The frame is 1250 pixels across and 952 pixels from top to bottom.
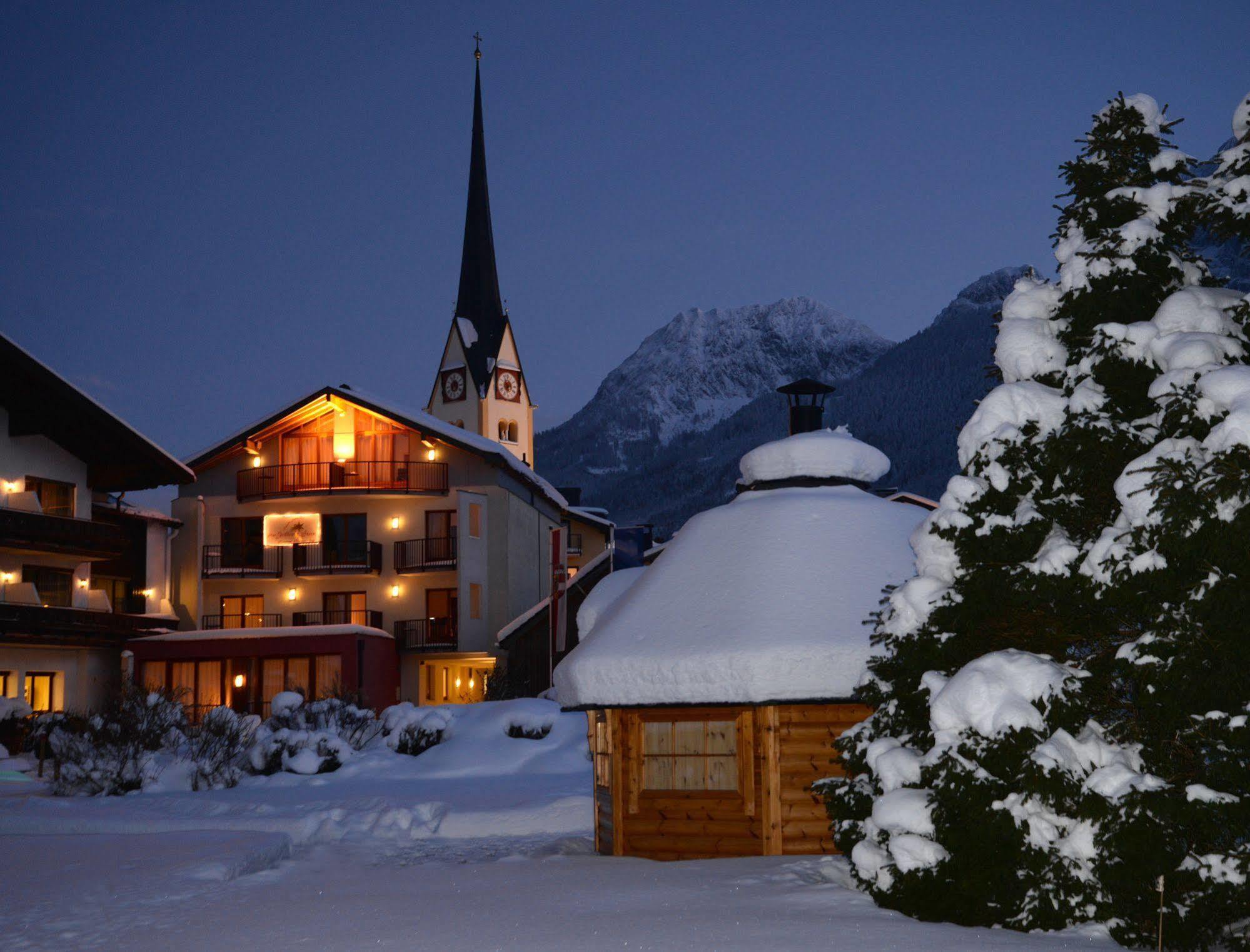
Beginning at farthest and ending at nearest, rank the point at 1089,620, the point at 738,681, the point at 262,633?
the point at 262,633, the point at 738,681, the point at 1089,620

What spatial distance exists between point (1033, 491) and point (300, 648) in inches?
1262

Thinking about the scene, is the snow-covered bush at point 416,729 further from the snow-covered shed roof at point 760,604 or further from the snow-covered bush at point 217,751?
the snow-covered shed roof at point 760,604

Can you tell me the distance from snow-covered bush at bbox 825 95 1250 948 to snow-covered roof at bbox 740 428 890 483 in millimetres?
6869

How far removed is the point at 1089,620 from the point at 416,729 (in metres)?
21.0

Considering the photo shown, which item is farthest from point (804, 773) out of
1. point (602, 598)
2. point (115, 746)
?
point (115, 746)

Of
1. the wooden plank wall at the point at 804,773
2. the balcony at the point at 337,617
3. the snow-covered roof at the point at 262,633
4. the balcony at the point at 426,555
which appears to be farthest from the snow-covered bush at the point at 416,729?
the wooden plank wall at the point at 804,773

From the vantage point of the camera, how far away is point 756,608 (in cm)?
1730

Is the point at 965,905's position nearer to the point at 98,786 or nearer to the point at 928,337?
the point at 98,786

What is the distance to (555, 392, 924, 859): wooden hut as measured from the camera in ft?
54.0

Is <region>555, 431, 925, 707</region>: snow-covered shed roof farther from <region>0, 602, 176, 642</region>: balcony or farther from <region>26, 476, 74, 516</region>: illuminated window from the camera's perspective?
<region>26, 476, 74, 516</region>: illuminated window

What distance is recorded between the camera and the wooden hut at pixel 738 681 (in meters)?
16.5

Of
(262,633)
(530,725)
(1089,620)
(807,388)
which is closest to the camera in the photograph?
(1089,620)

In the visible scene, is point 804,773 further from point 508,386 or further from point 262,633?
point 508,386

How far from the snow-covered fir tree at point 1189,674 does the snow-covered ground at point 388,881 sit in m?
0.82
